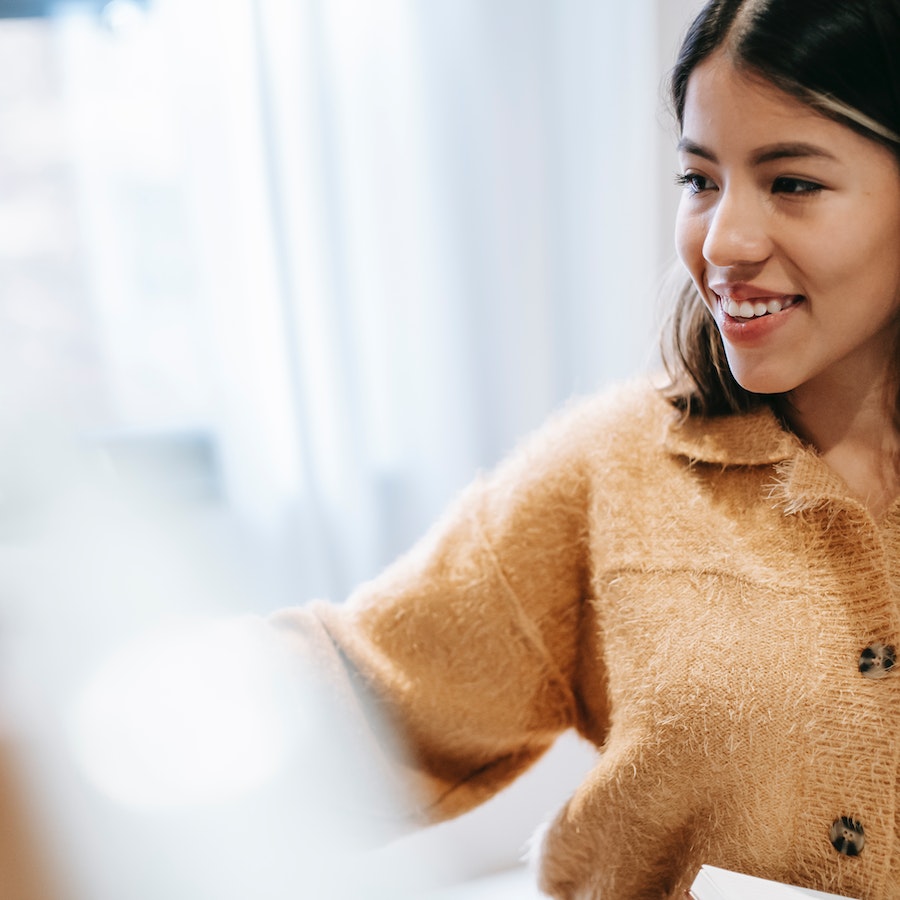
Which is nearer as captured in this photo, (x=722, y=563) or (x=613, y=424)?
(x=722, y=563)

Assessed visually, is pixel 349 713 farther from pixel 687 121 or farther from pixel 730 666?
pixel 687 121

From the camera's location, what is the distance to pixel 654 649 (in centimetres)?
68

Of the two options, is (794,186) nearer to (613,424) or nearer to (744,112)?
(744,112)

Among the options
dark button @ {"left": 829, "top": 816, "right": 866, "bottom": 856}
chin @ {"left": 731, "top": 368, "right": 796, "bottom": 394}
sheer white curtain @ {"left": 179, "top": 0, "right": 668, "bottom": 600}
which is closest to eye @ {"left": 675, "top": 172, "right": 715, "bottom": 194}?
chin @ {"left": 731, "top": 368, "right": 796, "bottom": 394}

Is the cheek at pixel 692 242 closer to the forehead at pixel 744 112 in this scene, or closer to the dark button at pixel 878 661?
the forehead at pixel 744 112

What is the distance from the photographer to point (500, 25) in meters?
1.25

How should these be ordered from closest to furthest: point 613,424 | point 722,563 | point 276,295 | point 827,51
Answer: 1. point 827,51
2. point 722,563
3. point 613,424
4. point 276,295

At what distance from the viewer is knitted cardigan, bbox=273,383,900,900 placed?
2.07ft

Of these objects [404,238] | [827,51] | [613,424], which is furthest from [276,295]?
[827,51]

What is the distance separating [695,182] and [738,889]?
0.47m

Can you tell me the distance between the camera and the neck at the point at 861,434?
0.69 metres

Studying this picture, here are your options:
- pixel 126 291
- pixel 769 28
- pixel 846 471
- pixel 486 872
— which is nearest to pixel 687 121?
pixel 769 28

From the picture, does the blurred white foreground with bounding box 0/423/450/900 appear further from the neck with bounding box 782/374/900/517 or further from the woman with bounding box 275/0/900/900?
the neck with bounding box 782/374/900/517

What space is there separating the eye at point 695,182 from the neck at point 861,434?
0.18 meters
